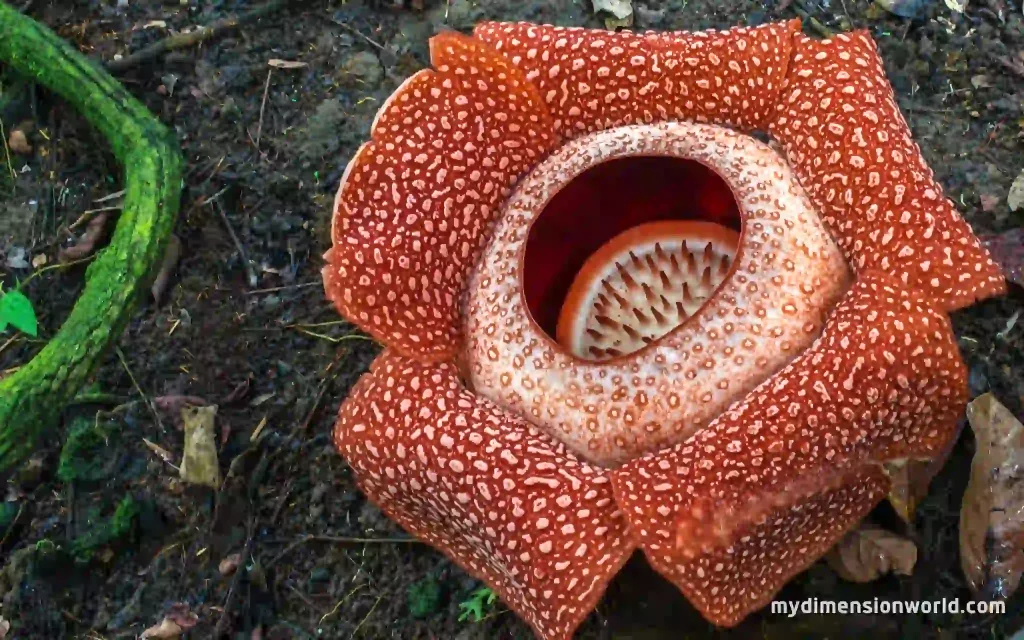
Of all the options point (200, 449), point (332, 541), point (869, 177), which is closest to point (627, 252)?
point (869, 177)

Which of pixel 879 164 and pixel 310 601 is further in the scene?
pixel 310 601

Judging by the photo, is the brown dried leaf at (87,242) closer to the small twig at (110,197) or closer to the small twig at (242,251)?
the small twig at (110,197)

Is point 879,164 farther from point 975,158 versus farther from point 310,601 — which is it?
point 310,601

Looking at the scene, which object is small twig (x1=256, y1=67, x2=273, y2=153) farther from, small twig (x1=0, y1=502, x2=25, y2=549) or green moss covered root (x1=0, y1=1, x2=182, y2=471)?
small twig (x1=0, y1=502, x2=25, y2=549)

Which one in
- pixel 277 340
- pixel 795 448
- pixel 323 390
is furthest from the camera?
pixel 277 340

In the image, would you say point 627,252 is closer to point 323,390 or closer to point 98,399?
point 323,390

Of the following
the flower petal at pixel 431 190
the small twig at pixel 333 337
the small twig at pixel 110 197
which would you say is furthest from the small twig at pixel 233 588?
the small twig at pixel 110 197

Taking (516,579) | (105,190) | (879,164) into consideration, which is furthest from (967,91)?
(105,190)

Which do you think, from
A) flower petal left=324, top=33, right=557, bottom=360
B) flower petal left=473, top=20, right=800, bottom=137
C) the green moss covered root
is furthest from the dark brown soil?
flower petal left=473, top=20, right=800, bottom=137
